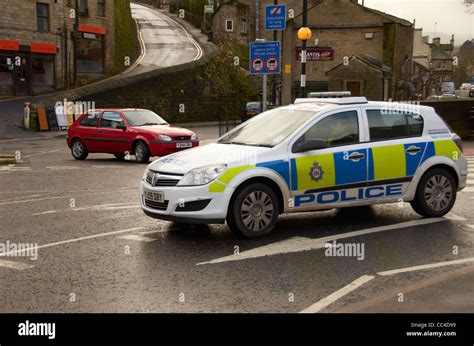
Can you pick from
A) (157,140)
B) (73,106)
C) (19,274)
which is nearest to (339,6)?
(73,106)

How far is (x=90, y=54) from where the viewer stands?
43.1 meters

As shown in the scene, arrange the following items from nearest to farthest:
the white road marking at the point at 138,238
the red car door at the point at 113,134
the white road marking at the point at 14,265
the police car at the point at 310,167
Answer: the white road marking at the point at 14,265, the police car at the point at 310,167, the white road marking at the point at 138,238, the red car door at the point at 113,134

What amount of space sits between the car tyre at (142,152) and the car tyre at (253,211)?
32.2 feet

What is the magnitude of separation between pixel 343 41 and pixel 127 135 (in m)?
36.4

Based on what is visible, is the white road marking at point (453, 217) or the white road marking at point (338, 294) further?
the white road marking at point (453, 217)

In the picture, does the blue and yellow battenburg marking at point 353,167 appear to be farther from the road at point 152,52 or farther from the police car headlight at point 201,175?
the road at point 152,52

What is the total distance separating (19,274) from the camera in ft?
20.3

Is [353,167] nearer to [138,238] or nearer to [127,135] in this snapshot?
[138,238]

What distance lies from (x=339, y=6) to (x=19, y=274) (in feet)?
158

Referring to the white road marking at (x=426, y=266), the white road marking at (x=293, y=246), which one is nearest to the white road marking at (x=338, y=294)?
the white road marking at (x=426, y=266)

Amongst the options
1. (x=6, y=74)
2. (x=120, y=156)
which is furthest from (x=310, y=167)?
(x=6, y=74)

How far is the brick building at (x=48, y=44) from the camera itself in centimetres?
3634

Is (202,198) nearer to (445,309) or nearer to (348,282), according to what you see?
(348,282)

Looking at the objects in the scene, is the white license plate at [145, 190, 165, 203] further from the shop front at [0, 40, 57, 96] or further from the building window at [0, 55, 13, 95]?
the building window at [0, 55, 13, 95]
